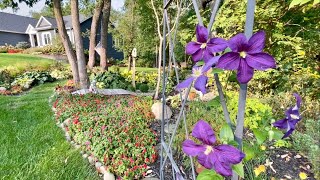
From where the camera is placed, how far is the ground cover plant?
252cm

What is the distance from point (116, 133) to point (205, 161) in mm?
2491

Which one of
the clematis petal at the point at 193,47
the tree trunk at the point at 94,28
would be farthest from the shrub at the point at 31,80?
the clematis petal at the point at 193,47

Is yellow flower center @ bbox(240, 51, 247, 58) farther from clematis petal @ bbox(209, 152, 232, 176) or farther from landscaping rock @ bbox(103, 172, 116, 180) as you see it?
landscaping rock @ bbox(103, 172, 116, 180)

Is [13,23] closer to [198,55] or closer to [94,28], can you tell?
[94,28]

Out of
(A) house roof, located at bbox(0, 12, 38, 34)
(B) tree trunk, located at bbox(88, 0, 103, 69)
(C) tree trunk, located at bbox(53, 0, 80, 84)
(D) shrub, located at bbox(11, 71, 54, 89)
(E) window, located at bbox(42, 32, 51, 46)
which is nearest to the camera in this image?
(C) tree trunk, located at bbox(53, 0, 80, 84)

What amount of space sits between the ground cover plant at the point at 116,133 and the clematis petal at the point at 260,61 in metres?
2.10

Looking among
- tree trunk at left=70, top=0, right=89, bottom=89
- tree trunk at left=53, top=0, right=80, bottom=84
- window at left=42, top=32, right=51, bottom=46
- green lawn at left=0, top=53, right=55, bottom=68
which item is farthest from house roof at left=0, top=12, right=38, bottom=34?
tree trunk at left=70, top=0, right=89, bottom=89

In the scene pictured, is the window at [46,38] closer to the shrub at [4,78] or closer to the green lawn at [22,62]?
the green lawn at [22,62]

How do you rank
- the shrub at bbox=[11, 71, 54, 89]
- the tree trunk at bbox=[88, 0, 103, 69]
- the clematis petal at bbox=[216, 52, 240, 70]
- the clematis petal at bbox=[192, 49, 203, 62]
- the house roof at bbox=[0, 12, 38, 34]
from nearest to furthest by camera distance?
the clematis petal at bbox=[216, 52, 240, 70], the clematis petal at bbox=[192, 49, 203, 62], the shrub at bbox=[11, 71, 54, 89], the tree trunk at bbox=[88, 0, 103, 69], the house roof at bbox=[0, 12, 38, 34]

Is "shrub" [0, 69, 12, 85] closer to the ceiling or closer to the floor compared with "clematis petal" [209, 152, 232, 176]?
closer to the floor

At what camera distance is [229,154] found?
1.92ft

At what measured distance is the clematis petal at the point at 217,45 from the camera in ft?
1.94

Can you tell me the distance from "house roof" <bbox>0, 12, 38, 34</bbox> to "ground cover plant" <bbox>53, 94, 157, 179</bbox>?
25177 millimetres

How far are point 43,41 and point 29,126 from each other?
2353cm
